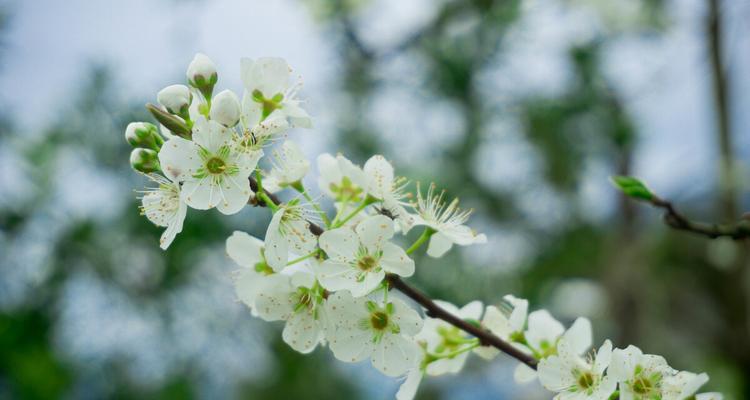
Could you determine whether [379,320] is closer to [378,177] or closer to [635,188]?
[378,177]

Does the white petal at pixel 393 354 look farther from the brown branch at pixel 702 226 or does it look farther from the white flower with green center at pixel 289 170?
the brown branch at pixel 702 226

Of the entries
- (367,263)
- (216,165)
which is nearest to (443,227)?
(367,263)

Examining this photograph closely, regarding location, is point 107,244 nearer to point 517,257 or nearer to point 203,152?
point 517,257

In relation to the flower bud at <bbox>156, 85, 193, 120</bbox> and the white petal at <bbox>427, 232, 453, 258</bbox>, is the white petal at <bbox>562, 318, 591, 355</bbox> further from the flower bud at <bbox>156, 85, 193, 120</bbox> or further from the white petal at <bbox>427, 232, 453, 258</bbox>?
the flower bud at <bbox>156, 85, 193, 120</bbox>

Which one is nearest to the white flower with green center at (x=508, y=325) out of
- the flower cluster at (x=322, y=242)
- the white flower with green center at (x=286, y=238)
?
the flower cluster at (x=322, y=242)

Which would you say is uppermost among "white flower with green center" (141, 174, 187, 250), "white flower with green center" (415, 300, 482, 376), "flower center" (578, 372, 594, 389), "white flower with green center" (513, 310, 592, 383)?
"white flower with green center" (141, 174, 187, 250)

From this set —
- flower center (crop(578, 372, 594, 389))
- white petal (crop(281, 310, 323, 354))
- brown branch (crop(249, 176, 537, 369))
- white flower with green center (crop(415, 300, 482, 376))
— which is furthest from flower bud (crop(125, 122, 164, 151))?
flower center (crop(578, 372, 594, 389))

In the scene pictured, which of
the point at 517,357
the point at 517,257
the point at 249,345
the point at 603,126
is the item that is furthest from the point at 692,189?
the point at 517,357
